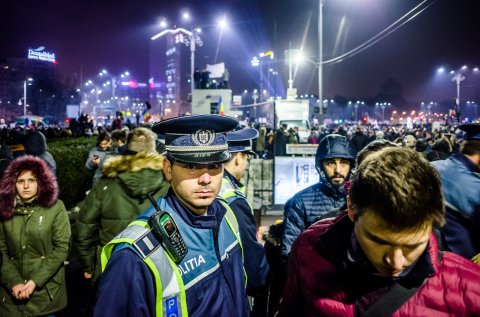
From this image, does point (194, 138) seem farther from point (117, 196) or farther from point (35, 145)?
point (35, 145)

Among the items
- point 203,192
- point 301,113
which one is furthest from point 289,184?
point 301,113

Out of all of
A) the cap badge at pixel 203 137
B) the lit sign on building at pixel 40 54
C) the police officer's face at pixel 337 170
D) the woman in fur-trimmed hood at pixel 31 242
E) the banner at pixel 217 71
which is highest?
the lit sign on building at pixel 40 54

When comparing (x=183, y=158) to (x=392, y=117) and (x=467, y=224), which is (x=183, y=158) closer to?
(x=467, y=224)

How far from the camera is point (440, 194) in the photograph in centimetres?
163

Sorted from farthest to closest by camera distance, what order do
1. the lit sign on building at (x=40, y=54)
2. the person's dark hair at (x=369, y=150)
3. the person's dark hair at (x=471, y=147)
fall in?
1. the lit sign on building at (x=40, y=54)
2. the person's dark hair at (x=369, y=150)
3. the person's dark hair at (x=471, y=147)

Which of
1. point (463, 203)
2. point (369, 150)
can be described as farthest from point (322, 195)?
point (463, 203)

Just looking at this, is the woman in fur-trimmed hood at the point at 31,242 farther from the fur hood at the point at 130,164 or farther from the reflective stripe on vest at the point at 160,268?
the reflective stripe on vest at the point at 160,268

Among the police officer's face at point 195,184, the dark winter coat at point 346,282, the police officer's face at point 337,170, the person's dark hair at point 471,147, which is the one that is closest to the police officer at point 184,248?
the police officer's face at point 195,184

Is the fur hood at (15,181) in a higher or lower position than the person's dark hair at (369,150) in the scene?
lower

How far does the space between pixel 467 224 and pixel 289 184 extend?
749 cm

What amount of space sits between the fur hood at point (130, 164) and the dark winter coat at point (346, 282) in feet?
7.51

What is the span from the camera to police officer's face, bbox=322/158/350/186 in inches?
164

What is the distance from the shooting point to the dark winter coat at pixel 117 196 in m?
4.05

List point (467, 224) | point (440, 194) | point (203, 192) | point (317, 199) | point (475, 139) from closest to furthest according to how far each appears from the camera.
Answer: point (440, 194)
point (203, 192)
point (467, 224)
point (475, 139)
point (317, 199)
